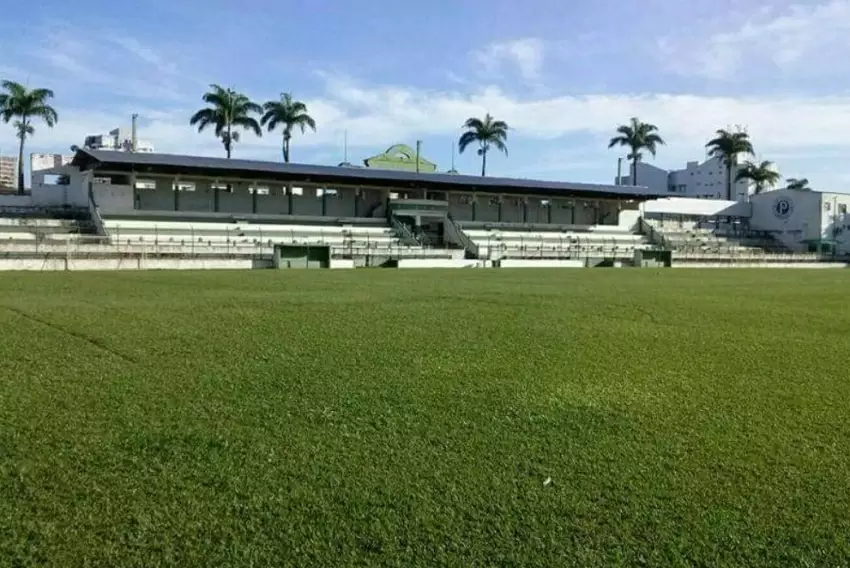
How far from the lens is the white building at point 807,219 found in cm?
6000

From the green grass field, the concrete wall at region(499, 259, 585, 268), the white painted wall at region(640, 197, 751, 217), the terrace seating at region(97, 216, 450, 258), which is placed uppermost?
the white painted wall at region(640, 197, 751, 217)

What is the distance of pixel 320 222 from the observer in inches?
1740

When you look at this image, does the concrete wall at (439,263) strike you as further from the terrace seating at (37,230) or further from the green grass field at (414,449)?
the green grass field at (414,449)

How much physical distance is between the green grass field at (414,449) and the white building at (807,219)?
5934 centimetres

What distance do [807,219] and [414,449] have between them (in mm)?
65790

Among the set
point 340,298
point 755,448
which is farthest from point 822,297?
point 755,448

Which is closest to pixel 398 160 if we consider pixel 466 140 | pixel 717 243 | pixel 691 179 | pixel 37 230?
pixel 466 140

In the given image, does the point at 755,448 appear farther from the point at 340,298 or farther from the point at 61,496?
the point at 340,298

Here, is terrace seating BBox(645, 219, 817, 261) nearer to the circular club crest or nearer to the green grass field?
the circular club crest

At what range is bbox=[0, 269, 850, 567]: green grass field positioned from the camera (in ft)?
9.49

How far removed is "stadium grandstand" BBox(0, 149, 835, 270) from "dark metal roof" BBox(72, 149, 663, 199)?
11 centimetres

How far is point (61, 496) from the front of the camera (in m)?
3.20

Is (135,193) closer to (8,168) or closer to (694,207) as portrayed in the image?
(694,207)

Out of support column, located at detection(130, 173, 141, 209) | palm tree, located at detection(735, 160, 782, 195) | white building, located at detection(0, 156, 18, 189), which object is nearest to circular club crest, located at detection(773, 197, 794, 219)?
palm tree, located at detection(735, 160, 782, 195)
